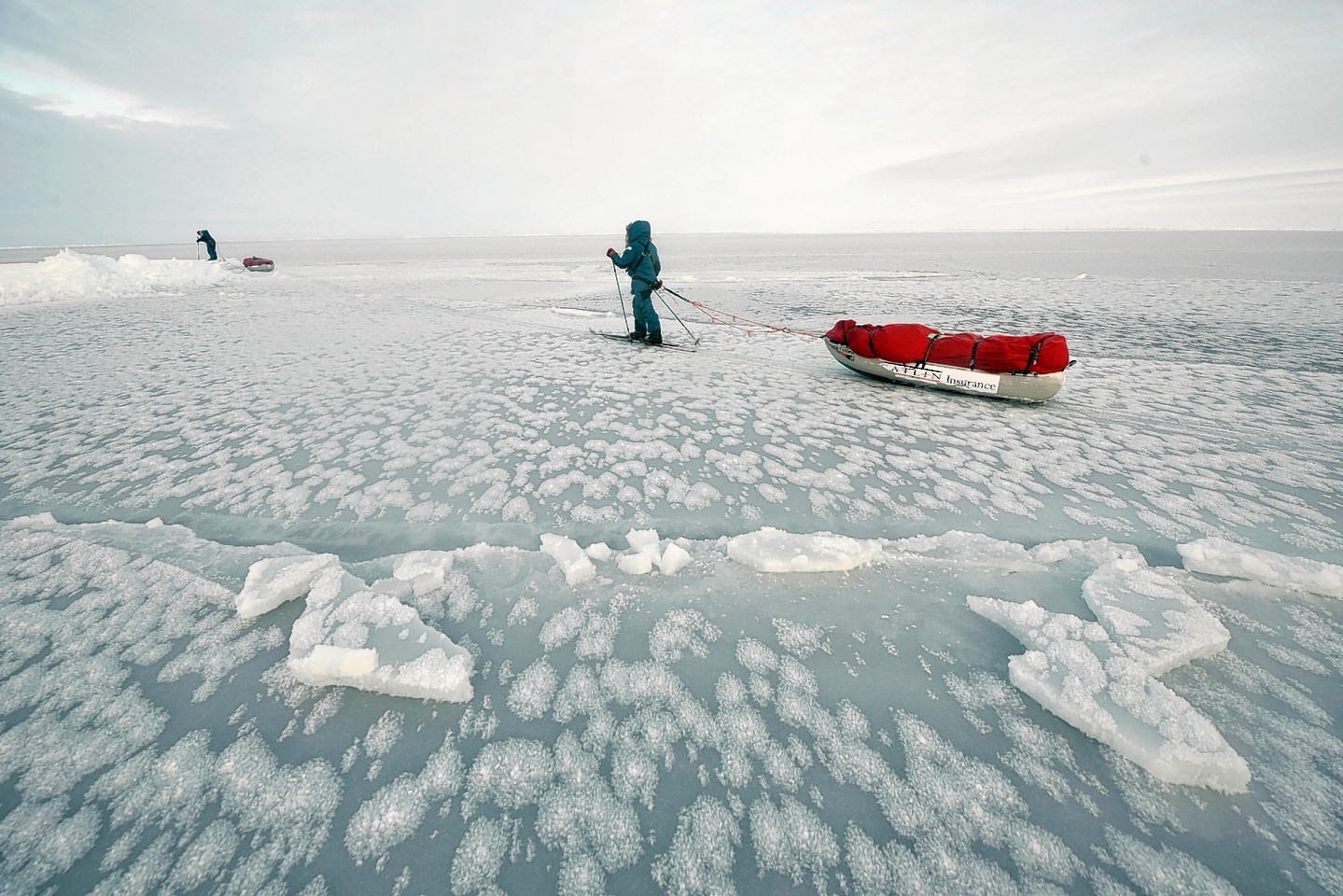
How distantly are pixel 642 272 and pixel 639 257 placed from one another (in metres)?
0.27

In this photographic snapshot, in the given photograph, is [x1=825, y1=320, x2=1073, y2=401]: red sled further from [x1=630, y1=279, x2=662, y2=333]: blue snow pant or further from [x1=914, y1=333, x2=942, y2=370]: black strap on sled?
[x1=630, y1=279, x2=662, y2=333]: blue snow pant

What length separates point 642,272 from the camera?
30.3ft

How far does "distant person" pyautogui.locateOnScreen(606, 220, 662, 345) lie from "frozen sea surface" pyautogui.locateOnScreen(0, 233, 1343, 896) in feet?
13.7

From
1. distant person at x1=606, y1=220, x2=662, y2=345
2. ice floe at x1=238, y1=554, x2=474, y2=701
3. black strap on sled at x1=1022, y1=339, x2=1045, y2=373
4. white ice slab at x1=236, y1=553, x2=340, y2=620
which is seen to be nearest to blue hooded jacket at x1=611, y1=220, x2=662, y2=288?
distant person at x1=606, y1=220, x2=662, y2=345

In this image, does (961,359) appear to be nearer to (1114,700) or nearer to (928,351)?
(928,351)

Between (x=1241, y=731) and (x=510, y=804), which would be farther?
(x=1241, y=731)

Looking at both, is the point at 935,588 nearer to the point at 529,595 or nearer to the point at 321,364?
the point at 529,595

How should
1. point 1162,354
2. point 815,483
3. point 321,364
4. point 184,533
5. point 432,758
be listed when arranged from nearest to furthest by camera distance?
point 432,758, point 184,533, point 815,483, point 321,364, point 1162,354

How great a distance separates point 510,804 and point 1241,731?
2870 mm

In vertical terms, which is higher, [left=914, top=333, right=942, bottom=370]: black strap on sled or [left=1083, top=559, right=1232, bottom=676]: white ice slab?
[left=914, top=333, right=942, bottom=370]: black strap on sled

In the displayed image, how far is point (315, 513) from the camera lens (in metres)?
3.65

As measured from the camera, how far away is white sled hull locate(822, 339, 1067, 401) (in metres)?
5.81

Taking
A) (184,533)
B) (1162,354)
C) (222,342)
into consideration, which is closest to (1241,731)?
(184,533)

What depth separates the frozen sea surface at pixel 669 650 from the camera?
1639mm
